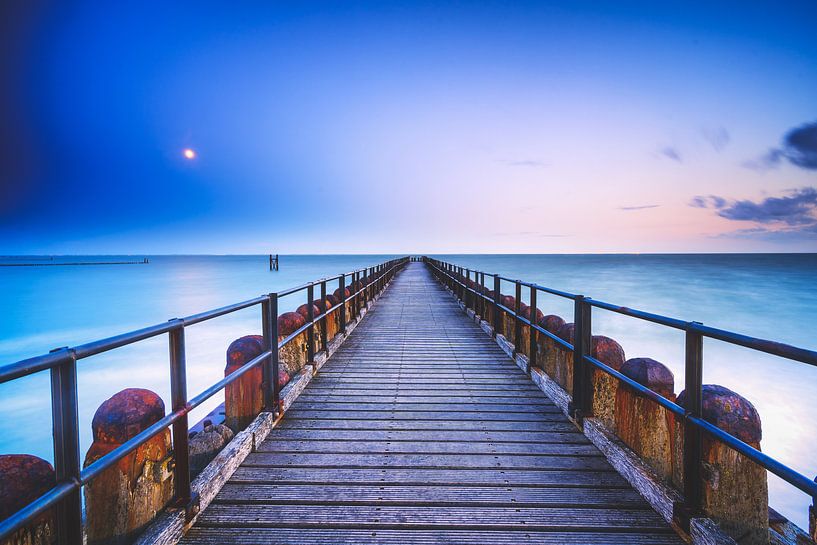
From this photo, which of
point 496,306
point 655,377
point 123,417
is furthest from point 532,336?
point 123,417

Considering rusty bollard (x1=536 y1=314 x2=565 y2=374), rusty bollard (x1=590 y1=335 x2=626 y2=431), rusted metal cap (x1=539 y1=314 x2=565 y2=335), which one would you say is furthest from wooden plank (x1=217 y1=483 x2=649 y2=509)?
rusted metal cap (x1=539 y1=314 x2=565 y2=335)

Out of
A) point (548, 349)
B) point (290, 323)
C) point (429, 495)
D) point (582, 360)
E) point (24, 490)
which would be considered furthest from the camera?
point (290, 323)

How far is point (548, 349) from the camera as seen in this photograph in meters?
4.79

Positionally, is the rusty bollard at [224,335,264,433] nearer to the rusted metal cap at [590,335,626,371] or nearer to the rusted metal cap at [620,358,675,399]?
the rusted metal cap at [590,335,626,371]

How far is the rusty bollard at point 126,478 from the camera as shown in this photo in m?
2.13

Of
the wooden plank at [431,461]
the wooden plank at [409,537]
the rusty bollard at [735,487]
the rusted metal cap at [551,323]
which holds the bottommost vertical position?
the wooden plank at [409,537]

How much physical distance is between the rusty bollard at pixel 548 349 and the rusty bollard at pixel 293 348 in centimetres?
295

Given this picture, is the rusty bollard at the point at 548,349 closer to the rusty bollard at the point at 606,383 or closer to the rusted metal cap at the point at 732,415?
the rusty bollard at the point at 606,383

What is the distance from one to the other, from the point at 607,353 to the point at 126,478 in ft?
11.7

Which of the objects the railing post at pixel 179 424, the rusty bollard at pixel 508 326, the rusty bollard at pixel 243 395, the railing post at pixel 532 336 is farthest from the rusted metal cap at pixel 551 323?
the railing post at pixel 179 424

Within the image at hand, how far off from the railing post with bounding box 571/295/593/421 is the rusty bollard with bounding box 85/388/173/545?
3.11 m

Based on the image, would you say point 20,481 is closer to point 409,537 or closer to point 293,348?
point 409,537

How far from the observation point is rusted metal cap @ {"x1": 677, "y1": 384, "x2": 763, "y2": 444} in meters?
2.31

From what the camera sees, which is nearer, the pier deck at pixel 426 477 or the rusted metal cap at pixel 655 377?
the pier deck at pixel 426 477
